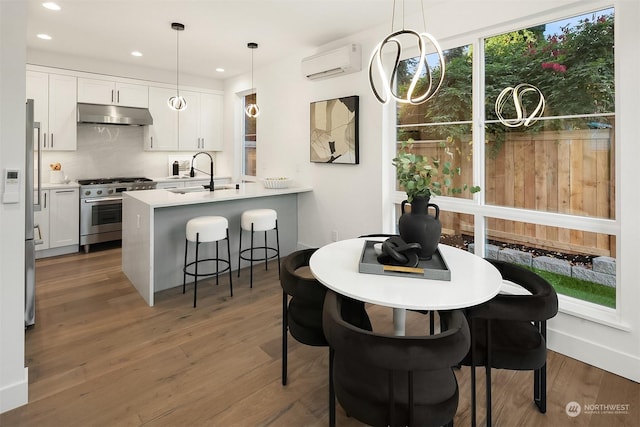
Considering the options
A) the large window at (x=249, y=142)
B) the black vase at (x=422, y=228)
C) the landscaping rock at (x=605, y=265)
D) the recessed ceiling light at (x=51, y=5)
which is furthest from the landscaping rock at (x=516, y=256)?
the recessed ceiling light at (x=51, y=5)

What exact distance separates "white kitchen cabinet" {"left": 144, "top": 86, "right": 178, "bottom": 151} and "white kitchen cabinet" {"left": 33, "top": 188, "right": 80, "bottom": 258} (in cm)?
139

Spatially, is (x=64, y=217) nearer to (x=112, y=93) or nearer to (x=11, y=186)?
(x=112, y=93)

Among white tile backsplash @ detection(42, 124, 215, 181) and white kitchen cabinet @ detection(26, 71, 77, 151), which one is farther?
white tile backsplash @ detection(42, 124, 215, 181)

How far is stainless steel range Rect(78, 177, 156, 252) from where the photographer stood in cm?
474

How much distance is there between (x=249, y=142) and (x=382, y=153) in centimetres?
298

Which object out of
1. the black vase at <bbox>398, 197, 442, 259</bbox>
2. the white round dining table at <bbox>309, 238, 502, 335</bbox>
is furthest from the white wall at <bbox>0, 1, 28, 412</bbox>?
the black vase at <bbox>398, 197, 442, 259</bbox>

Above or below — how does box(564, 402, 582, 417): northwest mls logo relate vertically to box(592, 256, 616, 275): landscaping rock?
below

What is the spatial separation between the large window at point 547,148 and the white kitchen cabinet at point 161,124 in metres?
4.34

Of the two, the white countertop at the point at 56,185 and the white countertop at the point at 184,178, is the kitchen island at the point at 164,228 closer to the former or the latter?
the white countertop at the point at 56,185

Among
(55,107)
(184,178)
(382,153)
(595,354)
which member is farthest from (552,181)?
(55,107)

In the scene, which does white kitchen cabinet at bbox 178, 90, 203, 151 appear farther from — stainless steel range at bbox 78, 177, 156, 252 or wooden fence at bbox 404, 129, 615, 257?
wooden fence at bbox 404, 129, 615, 257

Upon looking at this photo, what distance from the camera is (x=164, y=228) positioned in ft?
11.3

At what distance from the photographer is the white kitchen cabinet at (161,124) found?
5559mm

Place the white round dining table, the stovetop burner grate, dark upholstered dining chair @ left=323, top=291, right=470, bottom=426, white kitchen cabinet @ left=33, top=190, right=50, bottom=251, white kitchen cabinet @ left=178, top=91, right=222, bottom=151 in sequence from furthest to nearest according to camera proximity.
Result: white kitchen cabinet @ left=178, top=91, right=222, bottom=151
the stovetop burner grate
white kitchen cabinet @ left=33, top=190, right=50, bottom=251
the white round dining table
dark upholstered dining chair @ left=323, top=291, right=470, bottom=426
